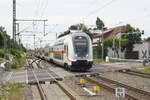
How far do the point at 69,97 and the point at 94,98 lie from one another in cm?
124

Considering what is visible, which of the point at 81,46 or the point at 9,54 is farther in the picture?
the point at 9,54

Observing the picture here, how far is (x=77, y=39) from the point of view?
32.0 meters

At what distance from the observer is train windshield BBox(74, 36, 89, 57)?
31.4 m

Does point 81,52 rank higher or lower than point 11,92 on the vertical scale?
higher

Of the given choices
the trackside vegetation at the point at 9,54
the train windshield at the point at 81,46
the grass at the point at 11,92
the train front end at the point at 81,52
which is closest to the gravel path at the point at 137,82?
the train front end at the point at 81,52

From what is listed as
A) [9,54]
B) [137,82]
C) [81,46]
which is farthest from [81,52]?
[9,54]

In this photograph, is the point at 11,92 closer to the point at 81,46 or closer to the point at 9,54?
the point at 81,46

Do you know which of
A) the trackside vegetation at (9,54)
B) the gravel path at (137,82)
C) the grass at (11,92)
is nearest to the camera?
the grass at (11,92)

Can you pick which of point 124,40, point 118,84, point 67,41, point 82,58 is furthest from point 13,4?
point 124,40

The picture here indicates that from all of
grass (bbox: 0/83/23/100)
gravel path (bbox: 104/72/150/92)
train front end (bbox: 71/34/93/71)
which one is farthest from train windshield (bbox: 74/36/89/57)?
grass (bbox: 0/83/23/100)

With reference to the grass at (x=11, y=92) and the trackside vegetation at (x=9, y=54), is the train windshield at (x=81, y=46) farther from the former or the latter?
the grass at (x=11, y=92)

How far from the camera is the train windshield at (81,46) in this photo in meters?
31.4

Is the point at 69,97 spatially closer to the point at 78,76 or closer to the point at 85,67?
the point at 78,76

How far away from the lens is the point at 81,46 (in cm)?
3161
